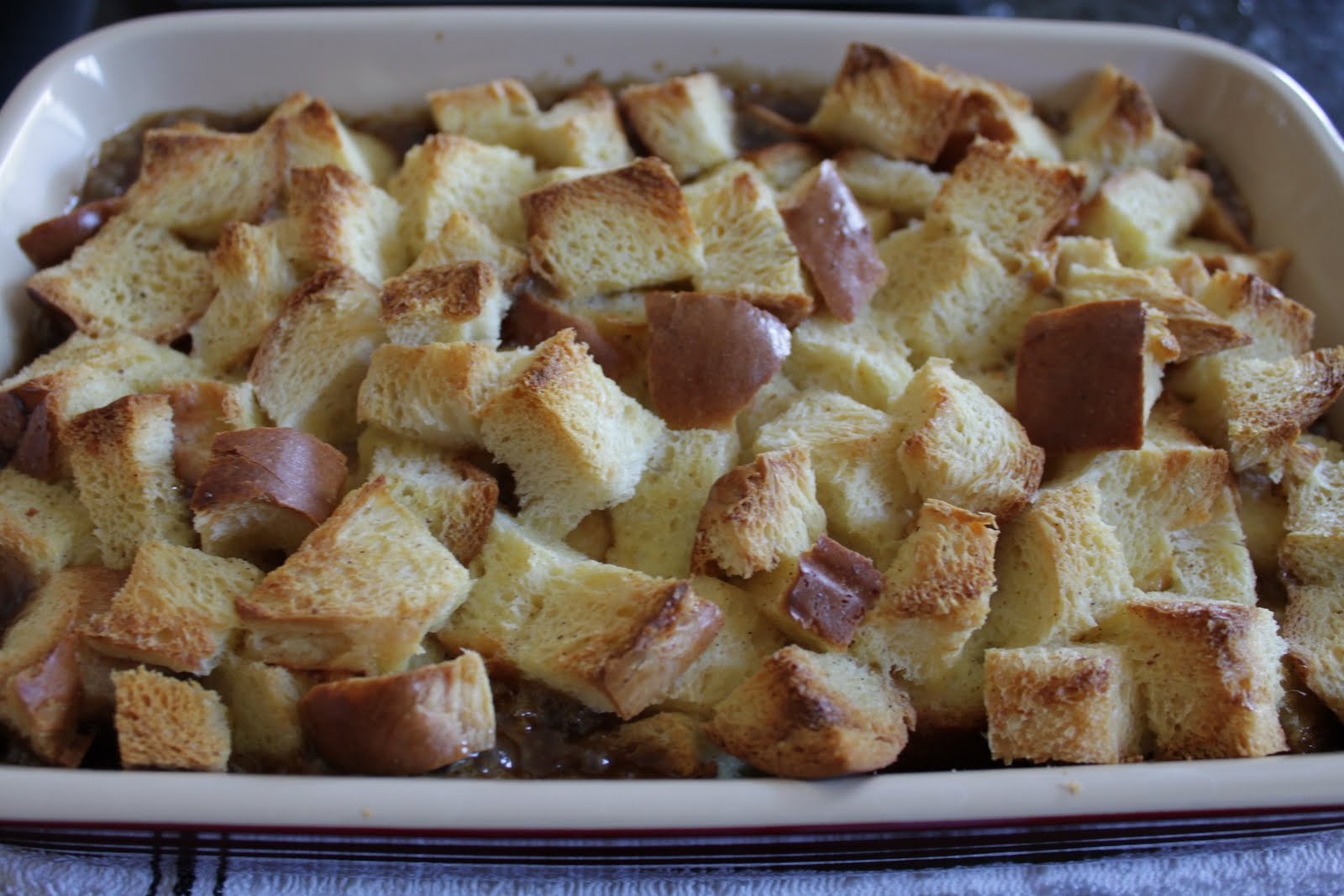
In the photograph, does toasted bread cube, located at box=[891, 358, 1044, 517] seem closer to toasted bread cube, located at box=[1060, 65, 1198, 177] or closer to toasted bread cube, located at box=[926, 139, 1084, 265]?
toasted bread cube, located at box=[926, 139, 1084, 265]

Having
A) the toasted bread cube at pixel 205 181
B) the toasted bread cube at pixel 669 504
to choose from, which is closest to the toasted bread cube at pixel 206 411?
the toasted bread cube at pixel 205 181

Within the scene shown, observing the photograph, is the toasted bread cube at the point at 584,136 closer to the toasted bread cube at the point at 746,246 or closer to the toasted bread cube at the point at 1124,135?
the toasted bread cube at the point at 746,246

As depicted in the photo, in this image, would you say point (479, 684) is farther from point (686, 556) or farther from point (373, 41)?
point (373, 41)

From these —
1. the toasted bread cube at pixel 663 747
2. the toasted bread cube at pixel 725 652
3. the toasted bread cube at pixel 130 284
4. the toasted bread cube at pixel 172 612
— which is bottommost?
the toasted bread cube at pixel 663 747

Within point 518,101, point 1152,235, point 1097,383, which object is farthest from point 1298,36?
point 518,101

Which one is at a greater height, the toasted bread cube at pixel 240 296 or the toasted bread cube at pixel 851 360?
the toasted bread cube at pixel 240 296

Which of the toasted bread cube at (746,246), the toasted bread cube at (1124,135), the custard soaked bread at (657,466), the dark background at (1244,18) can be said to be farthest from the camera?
the dark background at (1244,18)
